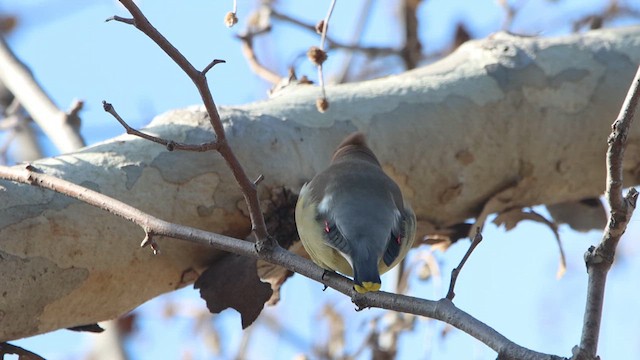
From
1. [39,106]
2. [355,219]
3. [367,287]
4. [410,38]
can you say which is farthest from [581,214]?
[39,106]

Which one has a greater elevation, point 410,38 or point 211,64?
point 410,38

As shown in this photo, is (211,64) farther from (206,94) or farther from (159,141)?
(159,141)

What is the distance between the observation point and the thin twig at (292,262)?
166cm

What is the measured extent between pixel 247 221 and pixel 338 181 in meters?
0.33

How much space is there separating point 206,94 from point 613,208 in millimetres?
786

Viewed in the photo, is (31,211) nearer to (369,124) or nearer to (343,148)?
(343,148)

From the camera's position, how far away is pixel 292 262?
2.02 m

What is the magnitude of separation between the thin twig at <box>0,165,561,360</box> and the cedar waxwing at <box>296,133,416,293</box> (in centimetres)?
9

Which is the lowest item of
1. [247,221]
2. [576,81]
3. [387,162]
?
[247,221]

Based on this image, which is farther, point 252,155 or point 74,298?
point 252,155

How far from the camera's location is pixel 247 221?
264 cm

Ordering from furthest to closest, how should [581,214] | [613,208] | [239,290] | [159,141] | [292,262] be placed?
1. [581,214]
2. [239,290]
3. [292,262]
4. [159,141]
5. [613,208]

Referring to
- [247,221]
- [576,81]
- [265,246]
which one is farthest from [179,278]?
[576,81]

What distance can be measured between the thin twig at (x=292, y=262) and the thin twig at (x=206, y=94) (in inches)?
2.1
